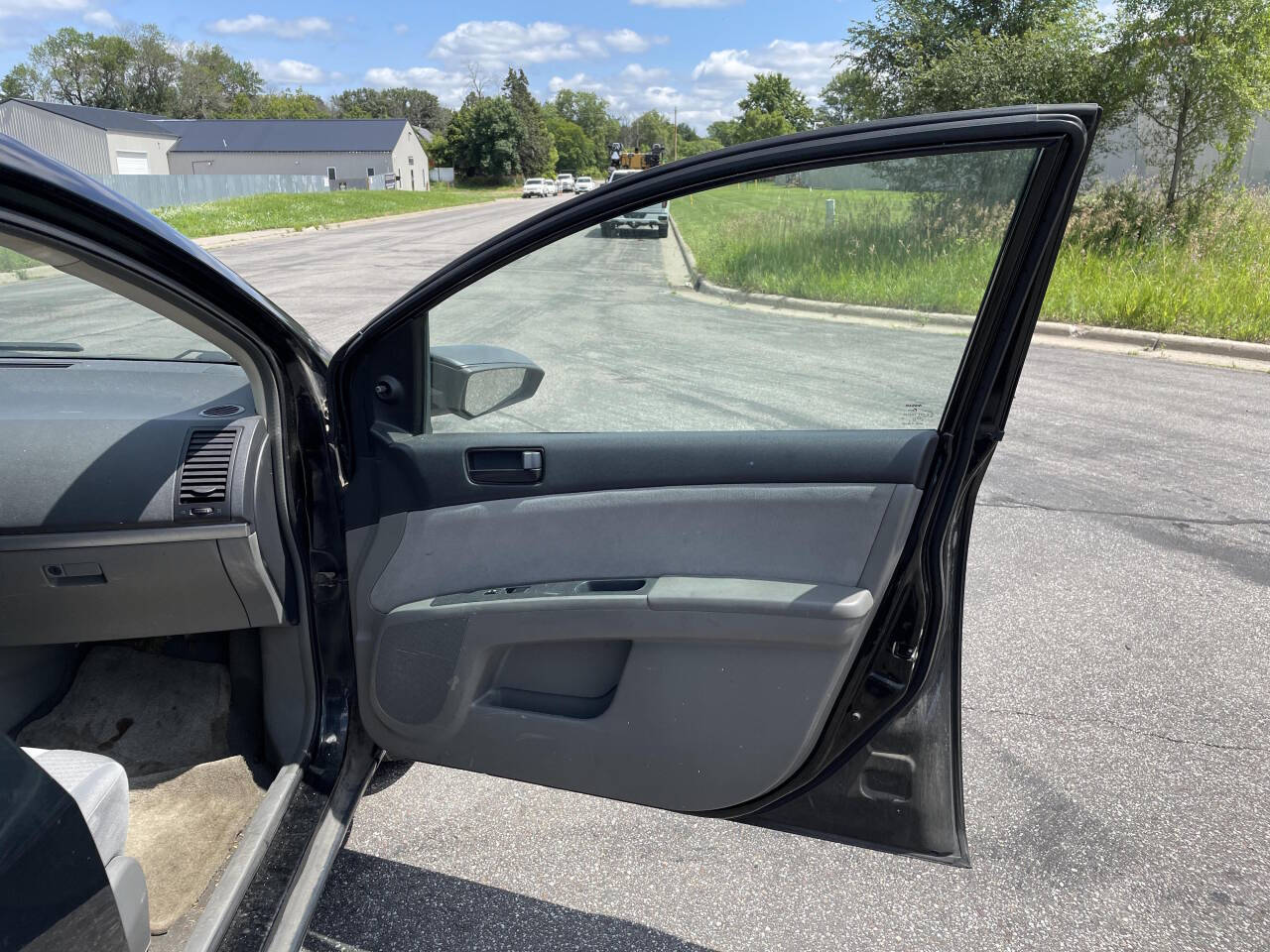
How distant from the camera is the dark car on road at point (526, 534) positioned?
161cm

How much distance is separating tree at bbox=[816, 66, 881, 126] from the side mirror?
44.9 ft

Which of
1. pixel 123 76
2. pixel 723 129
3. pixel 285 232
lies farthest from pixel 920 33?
pixel 123 76

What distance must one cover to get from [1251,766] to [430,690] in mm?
2541

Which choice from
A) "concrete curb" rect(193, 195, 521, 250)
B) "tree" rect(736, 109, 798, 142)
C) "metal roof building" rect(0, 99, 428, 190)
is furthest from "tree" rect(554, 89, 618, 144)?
"concrete curb" rect(193, 195, 521, 250)

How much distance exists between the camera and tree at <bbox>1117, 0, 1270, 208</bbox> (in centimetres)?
1021

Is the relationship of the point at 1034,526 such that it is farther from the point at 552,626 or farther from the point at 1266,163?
the point at 1266,163

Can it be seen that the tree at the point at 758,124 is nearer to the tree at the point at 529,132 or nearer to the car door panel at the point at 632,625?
the tree at the point at 529,132

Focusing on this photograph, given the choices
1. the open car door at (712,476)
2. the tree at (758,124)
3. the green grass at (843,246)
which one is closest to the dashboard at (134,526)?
the open car door at (712,476)

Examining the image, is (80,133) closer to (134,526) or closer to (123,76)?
(123,76)

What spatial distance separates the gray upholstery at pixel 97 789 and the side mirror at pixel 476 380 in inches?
37.6

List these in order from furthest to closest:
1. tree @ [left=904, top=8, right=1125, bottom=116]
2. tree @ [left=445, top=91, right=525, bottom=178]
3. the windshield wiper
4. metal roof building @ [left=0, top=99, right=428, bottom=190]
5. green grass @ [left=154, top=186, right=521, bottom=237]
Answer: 1. tree @ [left=445, top=91, right=525, bottom=178]
2. metal roof building @ [left=0, top=99, right=428, bottom=190]
3. green grass @ [left=154, top=186, right=521, bottom=237]
4. tree @ [left=904, top=8, right=1125, bottom=116]
5. the windshield wiper

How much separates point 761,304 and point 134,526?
4.99 feet

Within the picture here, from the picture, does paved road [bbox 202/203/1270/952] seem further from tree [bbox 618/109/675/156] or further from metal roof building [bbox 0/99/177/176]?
tree [bbox 618/109/675/156]

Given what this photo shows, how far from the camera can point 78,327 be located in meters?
2.55
